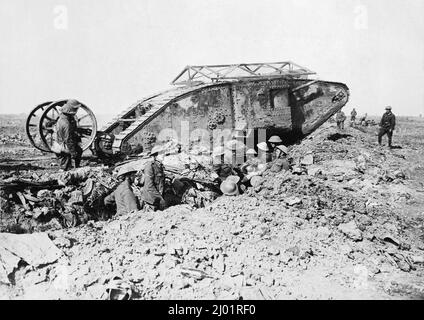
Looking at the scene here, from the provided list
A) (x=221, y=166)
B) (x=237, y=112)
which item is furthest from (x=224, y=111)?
(x=221, y=166)

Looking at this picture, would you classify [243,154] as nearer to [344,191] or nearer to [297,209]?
[344,191]

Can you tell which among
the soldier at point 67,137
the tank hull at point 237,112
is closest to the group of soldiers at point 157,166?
the soldier at point 67,137

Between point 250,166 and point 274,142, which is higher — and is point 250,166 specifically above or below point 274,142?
below

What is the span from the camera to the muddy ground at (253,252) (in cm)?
446

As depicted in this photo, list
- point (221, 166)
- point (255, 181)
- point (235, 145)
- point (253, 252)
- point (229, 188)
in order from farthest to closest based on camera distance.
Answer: point (235, 145), point (221, 166), point (255, 181), point (229, 188), point (253, 252)

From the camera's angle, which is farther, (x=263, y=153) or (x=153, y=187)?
(x=263, y=153)

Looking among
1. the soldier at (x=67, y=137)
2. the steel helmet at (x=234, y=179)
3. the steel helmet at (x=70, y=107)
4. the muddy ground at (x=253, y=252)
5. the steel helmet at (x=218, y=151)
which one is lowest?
the muddy ground at (x=253, y=252)

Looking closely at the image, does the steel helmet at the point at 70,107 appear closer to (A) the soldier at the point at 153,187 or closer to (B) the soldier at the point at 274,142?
(A) the soldier at the point at 153,187

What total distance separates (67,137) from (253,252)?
16.9ft

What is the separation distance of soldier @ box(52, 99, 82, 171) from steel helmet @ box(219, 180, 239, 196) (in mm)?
3218

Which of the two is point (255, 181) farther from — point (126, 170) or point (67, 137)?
point (67, 137)

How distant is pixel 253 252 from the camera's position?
513 centimetres

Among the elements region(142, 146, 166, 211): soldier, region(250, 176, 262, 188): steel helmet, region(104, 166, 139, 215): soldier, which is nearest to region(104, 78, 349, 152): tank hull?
region(250, 176, 262, 188): steel helmet

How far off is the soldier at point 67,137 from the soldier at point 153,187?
A: 2564mm
